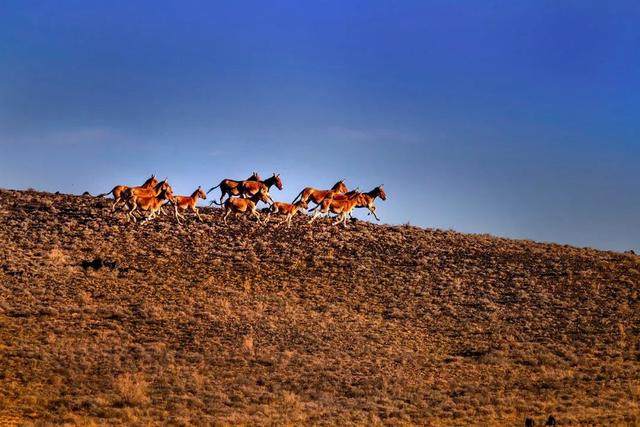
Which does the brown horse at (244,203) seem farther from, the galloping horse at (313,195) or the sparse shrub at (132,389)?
the sparse shrub at (132,389)

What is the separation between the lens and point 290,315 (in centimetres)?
3238

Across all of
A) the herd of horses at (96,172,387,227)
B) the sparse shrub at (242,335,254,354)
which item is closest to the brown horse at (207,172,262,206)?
the herd of horses at (96,172,387,227)

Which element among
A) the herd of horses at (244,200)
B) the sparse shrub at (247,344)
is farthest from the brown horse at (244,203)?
the sparse shrub at (247,344)

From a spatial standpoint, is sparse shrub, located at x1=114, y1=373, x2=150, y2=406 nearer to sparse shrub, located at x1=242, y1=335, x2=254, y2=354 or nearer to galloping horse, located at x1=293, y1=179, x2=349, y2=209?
sparse shrub, located at x1=242, y1=335, x2=254, y2=354

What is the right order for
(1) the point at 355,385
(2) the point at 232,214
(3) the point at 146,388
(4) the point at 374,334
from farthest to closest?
1. (2) the point at 232,214
2. (4) the point at 374,334
3. (1) the point at 355,385
4. (3) the point at 146,388

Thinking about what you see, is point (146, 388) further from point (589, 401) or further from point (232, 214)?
point (232, 214)

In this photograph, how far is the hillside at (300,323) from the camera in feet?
77.5

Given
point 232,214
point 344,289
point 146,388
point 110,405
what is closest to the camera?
point 110,405

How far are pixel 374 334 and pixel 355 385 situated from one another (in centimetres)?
538

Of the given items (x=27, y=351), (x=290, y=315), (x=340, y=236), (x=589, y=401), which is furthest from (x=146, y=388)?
(x=340, y=236)

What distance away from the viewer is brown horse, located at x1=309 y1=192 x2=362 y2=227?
1709 inches

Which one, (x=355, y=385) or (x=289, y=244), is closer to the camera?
(x=355, y=385)

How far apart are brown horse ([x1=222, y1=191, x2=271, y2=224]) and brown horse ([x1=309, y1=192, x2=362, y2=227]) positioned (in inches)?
117

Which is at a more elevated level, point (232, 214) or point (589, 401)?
Answer: point (232, 214)
